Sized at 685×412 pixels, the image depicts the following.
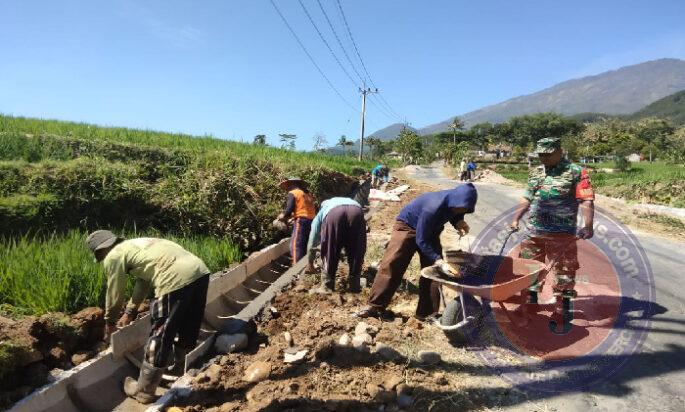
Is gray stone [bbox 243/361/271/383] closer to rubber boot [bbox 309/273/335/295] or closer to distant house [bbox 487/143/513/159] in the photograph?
rubber boot [bbox 309/273/335/295]

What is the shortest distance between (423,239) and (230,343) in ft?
6.58

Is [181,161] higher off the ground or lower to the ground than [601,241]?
higher

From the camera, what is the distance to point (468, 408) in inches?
120

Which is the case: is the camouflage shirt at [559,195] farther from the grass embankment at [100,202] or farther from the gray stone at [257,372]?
the grass embankment at [100,202]

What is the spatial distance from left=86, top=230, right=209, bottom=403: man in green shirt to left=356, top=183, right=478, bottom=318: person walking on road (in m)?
1.78

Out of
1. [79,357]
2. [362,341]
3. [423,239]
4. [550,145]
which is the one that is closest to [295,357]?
[362,341]

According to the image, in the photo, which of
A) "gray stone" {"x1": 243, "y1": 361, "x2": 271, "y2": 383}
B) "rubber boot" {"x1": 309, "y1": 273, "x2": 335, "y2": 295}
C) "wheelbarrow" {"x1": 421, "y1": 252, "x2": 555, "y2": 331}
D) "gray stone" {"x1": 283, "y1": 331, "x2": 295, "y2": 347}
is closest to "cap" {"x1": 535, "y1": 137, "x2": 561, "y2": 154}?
"wheelbarrow" {"x1": 421, "y1": 252, "x2": 555, "y2": 331}

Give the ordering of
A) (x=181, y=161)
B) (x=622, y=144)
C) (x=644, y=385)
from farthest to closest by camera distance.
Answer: (x=622, y=144), (x=181, y=161), (x=644, y=385)

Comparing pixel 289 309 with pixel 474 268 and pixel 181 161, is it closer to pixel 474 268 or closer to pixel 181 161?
pixel 474 268

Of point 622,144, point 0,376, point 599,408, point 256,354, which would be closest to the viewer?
point 0,376

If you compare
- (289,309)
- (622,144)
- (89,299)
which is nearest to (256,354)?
(289,309)

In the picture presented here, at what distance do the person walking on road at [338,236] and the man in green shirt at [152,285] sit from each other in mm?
1945

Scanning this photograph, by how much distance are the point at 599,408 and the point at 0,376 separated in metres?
4.02

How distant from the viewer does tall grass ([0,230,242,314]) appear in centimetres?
377
